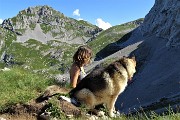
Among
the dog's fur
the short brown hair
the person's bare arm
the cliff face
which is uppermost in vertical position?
the cliff face

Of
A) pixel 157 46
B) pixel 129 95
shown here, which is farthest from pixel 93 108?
pixel 157 46

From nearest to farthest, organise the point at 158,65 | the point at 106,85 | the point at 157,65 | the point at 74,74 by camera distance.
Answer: the point at 106,85, the point at 74,74, the point at 158,65, the point at 157,65

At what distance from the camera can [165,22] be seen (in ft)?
415

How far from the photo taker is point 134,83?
9350 cm

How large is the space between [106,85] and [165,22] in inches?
4606

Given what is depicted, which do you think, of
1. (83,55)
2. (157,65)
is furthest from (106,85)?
(157,65)

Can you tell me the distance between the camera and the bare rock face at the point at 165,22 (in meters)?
105

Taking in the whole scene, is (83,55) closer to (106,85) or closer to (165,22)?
(106,85)

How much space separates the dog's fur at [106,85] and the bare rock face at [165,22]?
8616cm

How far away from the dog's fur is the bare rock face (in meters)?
86.2

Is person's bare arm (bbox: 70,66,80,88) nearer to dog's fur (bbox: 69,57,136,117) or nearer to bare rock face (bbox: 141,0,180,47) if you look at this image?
dog's fur (bbox: 69,57,136,117)

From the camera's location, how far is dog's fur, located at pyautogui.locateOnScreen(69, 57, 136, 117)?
42.4ft

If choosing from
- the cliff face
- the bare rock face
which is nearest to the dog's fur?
the cliff face

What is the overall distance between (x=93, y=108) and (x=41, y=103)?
2097 mm
